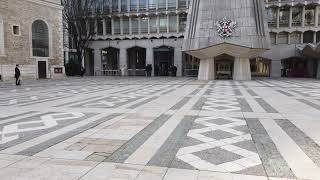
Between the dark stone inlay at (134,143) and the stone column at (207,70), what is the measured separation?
24.0m

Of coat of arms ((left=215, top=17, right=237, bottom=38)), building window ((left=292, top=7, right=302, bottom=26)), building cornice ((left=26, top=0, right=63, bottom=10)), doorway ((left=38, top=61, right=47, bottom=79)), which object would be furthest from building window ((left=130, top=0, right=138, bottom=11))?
coat of arms ((left=215, top=17, right=237, bottom=38))

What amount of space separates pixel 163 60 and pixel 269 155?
44417 mm

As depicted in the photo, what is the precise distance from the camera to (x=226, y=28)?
29328 mm

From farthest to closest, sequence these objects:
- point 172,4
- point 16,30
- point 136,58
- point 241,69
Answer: point 136,58 → point 172,4 → point 16,30 → point 241,69

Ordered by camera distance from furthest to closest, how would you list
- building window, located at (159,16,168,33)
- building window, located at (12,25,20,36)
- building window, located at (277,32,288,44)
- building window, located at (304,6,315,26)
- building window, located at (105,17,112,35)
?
building window, located at (105,17,112,35) → building window, located at (159,16,168,33) → building window, located at (277,32,288,44) → building window, located at (304,6,315,26) → building window, located at (12,25,20,36)

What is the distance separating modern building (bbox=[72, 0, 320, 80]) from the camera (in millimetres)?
29891

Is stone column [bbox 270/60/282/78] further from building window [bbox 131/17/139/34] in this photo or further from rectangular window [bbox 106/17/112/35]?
rectangular window [bbox 106/17/112/35]

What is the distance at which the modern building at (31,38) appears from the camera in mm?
33219

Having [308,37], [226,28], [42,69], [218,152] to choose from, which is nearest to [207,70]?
[226,28]

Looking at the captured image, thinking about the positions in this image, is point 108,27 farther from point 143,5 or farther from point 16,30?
point 16,30

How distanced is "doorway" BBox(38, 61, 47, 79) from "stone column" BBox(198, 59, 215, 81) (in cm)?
1925

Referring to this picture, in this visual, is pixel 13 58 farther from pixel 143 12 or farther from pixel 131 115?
pixel 131 115

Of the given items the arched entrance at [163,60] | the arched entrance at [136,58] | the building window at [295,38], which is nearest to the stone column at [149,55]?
the arched entrance at [163,60]

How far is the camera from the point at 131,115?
32.4ft
